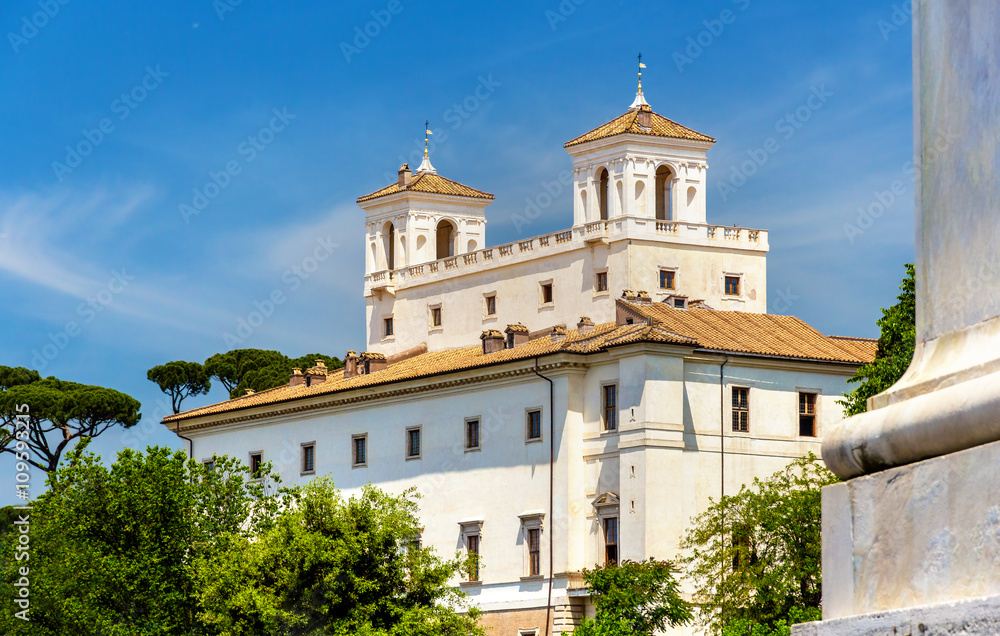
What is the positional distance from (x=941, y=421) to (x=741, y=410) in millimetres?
50970

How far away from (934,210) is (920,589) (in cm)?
86

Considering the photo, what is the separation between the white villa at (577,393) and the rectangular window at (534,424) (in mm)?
74

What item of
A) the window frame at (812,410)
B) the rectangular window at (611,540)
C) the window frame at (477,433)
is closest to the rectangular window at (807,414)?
the window frame at (812,410)

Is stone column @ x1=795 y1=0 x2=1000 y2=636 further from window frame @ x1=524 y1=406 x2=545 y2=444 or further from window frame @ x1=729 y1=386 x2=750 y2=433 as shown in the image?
window frame @ x1=524 y1=406 x2=545 y2=444

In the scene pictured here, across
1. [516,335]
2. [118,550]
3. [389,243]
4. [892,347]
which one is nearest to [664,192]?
[516,335]

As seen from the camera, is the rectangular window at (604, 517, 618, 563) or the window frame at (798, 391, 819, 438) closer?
the rectangular window at (604, 517, 618, 563)

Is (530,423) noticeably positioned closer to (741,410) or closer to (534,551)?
(534,551)

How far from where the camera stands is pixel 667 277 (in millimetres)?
63125

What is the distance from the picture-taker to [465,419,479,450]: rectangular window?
186ft

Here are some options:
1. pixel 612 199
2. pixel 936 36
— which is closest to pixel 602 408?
pixel 612 199

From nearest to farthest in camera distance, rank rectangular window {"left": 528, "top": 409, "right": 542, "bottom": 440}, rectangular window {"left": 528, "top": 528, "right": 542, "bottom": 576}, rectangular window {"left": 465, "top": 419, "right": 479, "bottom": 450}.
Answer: rectangular window {"left": 528, "top": 528, "right": 542, "bottom": 576} < rectangular window {"left": 528, "top": 409, "right": 542, "bottom": 440} < rectangular window {"left": 465, "top": 419, "right": 479, "bottom": 450}

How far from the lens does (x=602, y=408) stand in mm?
54438

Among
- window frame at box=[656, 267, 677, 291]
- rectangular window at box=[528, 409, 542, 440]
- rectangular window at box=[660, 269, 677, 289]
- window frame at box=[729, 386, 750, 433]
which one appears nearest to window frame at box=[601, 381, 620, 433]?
rectangular window at box=[528, 409, 542, 440]

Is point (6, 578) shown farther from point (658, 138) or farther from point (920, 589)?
point (920, 589)
